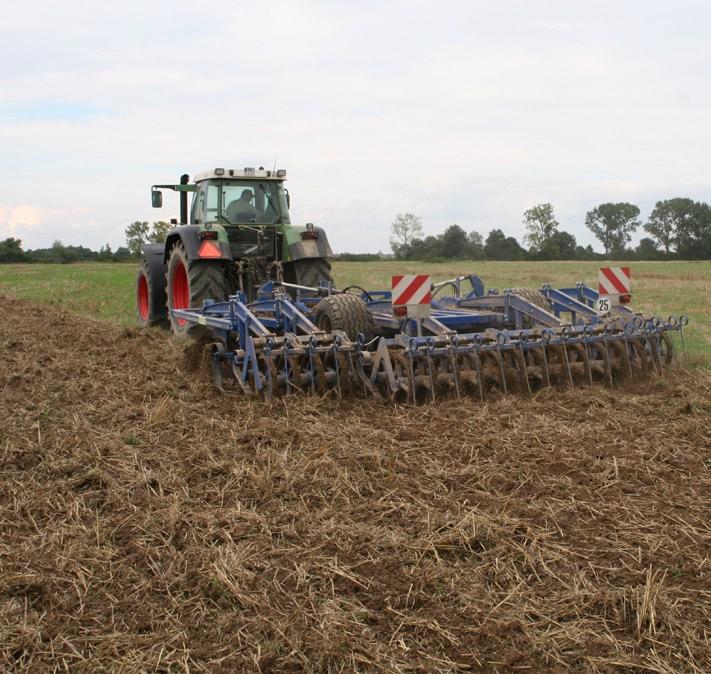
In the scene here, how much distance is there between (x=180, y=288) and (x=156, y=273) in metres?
0.90

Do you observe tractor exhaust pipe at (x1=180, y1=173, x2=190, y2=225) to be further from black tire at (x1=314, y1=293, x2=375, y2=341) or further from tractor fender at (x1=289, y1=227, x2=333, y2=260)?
black tire at (x1=314, y1=293, x2=375, y2=341)

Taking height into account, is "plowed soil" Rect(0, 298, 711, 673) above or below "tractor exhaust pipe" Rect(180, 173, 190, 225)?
below

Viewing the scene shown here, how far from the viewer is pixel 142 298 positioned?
467 inches

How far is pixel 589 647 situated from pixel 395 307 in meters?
4.07

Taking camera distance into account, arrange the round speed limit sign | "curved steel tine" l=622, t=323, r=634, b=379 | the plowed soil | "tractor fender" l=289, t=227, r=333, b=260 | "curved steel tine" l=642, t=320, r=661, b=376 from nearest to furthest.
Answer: the plowed soil
"curved steel tine" l=622, t=323, r=634, b=379
"curved steel tine" l=642, t=320, r=661, b=376
the round speed limit sign
"tractor fender" l=289, t=227, r=333, b=260

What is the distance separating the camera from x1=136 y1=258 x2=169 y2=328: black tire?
10984 millimetres

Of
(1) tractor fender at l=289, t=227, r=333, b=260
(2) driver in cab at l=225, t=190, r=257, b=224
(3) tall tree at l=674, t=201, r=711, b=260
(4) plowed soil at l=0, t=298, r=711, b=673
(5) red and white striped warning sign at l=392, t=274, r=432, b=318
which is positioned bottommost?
(4) plowed soil at l=0, t=298, r=711, b=673

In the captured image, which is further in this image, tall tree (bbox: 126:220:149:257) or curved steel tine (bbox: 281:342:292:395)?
tall tree (bbox: 126:220:149:257)

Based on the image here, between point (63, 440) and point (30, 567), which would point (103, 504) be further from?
point (63, 440)

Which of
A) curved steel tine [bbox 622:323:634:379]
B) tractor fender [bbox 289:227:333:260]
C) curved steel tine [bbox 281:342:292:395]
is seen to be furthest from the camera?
tractor fender [bbox 289:227:333:260]

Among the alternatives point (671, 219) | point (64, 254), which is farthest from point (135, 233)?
point (671, 219)

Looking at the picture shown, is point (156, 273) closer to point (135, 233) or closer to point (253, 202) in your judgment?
point (253, 202)

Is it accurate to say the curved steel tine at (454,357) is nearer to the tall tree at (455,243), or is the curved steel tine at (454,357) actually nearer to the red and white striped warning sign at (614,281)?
the red and white striped warning sign at (614,281)

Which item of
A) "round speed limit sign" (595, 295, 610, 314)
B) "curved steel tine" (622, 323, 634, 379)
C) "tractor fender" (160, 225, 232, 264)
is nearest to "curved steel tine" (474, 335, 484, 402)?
"curved steel tine" (622, 323, 634, 379)
